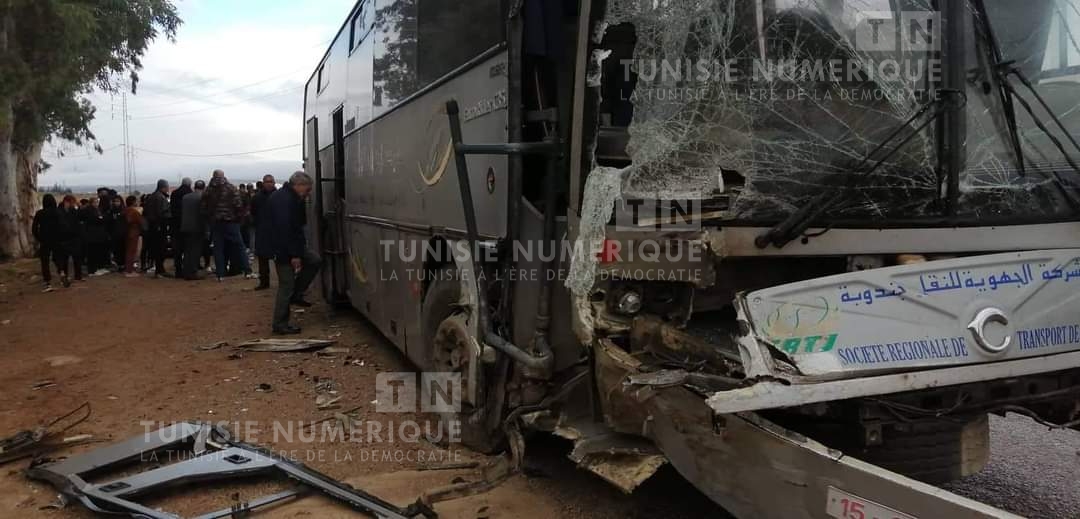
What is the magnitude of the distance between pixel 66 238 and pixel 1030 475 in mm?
14407

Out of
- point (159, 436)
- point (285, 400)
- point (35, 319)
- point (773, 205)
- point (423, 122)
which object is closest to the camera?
point (773, 205)

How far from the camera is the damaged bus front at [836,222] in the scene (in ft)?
9.08

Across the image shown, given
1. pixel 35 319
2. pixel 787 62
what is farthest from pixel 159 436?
pixel 35 319

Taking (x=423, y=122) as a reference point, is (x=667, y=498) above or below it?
below

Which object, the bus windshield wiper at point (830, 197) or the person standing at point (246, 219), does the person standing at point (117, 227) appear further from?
the bus windshield wiper at point (830, 197)

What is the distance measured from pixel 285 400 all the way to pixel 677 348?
4.22 m

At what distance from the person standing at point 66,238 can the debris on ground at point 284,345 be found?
23.3ft

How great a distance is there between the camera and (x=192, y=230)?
1381 centimetres

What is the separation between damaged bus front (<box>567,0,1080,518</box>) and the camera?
9.08 ft

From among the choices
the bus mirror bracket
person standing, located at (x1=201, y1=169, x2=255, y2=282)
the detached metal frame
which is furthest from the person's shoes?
person standing, located at (x1=201, y1=169, x2=255, y2=282)

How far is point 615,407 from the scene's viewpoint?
11.4 ft

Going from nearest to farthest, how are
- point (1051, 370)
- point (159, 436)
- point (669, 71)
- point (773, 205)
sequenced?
point (1051, 370), point (773, 205), point (669, 71), point (159, 436)

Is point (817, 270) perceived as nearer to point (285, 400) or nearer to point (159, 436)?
point (159, 436)

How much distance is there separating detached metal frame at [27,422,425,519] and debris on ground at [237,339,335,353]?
A: 9.77 ft
